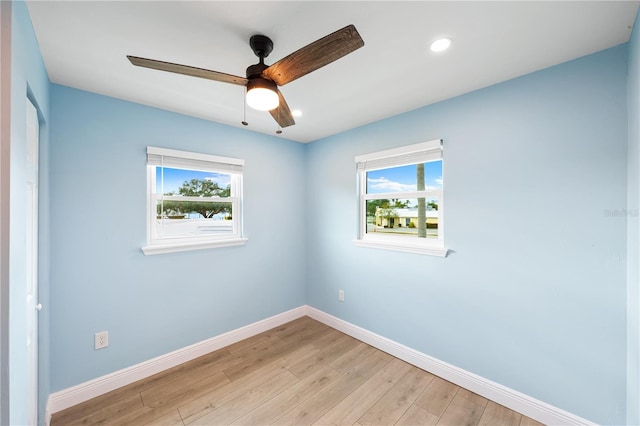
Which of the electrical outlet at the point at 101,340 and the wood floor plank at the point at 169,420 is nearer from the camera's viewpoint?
the wood floor plank at the point at 169,420

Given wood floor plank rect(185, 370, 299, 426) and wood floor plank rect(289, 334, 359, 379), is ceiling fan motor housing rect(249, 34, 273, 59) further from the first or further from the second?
wood floor plank rect(289, 334, 359, 379)

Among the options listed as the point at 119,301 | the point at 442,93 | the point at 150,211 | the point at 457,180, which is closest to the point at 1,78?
the point at 150,211

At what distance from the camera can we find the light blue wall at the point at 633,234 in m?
1.32

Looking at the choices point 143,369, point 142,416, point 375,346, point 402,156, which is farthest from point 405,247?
point 143,369

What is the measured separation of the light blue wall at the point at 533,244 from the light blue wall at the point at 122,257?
5.72 ft

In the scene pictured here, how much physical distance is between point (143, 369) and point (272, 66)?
2.65m

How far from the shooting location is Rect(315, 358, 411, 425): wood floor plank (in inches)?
72.3

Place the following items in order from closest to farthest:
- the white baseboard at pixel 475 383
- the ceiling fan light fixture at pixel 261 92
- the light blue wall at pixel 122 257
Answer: the ceiling fan light fixture at pixel 261 92
the white baseboard at pixel 475 383
the light blue wall at pixel 122 257

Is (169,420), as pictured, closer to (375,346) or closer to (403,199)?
(375,346)

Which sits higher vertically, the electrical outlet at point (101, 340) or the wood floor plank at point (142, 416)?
the electrical outlet at point (101, 340)

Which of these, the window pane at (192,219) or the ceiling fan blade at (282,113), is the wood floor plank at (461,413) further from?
the window pane at (192,219)

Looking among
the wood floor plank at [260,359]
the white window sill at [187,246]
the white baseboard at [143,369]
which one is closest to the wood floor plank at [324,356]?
the wood floor plank at [260,359]

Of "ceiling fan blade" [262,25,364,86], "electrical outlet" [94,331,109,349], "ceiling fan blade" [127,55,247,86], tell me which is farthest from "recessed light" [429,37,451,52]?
"electrical outlet" [94,331,109,349]

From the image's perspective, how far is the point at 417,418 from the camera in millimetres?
1821
